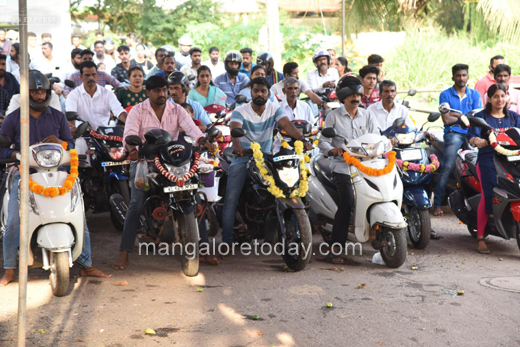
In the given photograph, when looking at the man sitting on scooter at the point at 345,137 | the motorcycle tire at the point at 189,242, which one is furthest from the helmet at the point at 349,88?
the motorcycle tire at the point at 189,242

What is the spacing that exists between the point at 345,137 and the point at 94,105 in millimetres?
3676

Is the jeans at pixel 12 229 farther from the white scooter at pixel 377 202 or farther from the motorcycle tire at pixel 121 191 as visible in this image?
the white scooter at pixel 377 202

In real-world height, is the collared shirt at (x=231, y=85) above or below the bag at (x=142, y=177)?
above

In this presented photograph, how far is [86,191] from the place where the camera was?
8641 mm

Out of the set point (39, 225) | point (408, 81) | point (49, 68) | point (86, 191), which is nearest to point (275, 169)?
Result: point (39, 225)

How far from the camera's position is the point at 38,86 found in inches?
237

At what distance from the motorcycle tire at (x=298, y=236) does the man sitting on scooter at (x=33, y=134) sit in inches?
73.3

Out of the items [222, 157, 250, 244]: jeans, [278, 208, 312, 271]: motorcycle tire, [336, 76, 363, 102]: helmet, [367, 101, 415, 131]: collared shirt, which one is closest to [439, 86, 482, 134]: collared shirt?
[367, 101, 415, 131]: collared shirt

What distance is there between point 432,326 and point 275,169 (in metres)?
2.27

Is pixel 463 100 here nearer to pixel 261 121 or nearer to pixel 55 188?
pixel 261 121

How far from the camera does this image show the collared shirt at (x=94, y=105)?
355 inches

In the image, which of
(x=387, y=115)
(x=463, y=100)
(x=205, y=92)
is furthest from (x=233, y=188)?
(x=463, y=100)

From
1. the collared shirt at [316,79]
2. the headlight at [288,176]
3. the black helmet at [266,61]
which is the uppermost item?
the black helmet at [266,61]

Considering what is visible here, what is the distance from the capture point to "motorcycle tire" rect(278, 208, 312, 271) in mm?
6508
